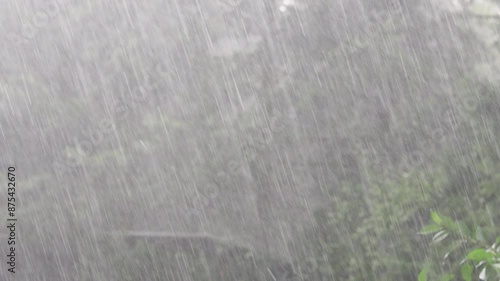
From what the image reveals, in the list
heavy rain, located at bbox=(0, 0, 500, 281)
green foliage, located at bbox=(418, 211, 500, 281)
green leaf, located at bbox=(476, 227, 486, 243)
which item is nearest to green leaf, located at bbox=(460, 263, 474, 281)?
green foliage, located at bbox=(418, 211, 500, 281)

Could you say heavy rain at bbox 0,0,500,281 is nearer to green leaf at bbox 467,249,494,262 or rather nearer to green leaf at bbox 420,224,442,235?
green leaf at bbox 420,224,442,235

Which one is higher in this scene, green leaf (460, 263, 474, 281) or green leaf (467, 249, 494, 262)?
green leaf (467, 249, 494, 262)

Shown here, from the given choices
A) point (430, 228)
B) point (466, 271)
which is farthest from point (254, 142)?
point (466, 271)

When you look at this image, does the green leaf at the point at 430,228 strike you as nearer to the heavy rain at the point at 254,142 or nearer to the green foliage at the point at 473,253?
the green foliage at the point at 473,253

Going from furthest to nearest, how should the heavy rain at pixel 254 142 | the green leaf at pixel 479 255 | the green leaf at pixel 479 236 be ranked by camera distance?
the heavy rain at pixel 254 142 → the green leaf at pixel 479 236 → the green leaf at pixel 479 255

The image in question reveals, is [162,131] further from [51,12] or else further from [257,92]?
[51,12]

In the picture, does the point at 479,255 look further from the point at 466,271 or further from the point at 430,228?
the point at 430,228

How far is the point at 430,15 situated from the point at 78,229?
5.08 meters

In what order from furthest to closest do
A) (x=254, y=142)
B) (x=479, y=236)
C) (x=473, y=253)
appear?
(x=254, y=142), (x=479, y=236), (x=473, y=253)

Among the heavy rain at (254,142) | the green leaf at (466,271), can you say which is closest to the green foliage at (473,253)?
the green leaf at (466,271)

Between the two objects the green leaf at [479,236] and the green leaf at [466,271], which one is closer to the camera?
the green leaf at [466,271]

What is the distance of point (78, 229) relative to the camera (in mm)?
7273

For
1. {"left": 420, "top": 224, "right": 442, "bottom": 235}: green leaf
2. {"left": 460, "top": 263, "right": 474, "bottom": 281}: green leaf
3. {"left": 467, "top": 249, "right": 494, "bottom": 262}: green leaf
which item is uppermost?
{"left": 420, "top": 224, "right": 442, "bottom": 235}: green leaf

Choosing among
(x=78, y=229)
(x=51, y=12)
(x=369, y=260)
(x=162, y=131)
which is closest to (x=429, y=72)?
(x=369, y=260)
